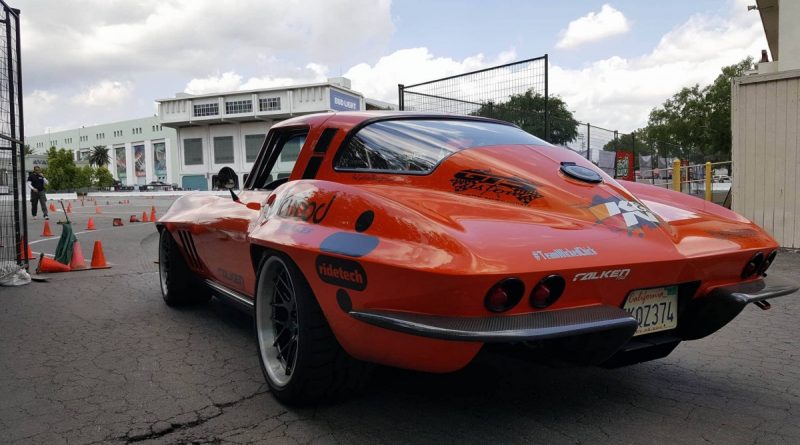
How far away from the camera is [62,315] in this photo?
4793 millimetres

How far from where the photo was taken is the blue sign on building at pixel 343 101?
62.6 m

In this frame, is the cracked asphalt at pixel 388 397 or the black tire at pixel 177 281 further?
the black tire at pixel 177 281

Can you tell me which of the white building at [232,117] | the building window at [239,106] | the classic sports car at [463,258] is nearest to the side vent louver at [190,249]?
the classic sports car at [463,258]

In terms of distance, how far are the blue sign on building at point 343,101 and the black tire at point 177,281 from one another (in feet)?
189

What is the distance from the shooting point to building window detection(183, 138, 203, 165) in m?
74.4

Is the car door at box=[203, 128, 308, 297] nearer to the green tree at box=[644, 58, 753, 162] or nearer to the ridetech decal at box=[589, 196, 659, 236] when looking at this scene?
the ridetech decal at box=[589, 196, 659, 236]

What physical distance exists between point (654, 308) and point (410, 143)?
4.40 ft

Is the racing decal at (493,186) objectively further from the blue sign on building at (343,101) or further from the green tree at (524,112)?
the blue sign on building at (343,101)

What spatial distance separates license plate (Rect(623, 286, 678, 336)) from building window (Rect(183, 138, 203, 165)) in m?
77.0

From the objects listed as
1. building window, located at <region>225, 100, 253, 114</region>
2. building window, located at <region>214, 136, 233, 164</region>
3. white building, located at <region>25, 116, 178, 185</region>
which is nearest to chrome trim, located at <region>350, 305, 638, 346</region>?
building window, located at <region>225, 100, 253, 114</region>

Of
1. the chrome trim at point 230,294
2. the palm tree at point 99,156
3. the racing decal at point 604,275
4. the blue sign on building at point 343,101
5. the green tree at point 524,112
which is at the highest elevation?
the blue sign on building at point 343,101

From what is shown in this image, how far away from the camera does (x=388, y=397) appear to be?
2.84 m

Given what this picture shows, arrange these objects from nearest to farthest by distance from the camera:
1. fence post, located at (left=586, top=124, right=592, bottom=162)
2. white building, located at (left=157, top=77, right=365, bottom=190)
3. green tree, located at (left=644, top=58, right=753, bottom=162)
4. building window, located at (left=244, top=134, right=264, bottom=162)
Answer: fence post, located at (left=586, top=124, right=592, bottom=162), green tree, located at (left=644, top=58, right=753, bottom=162), white building, located at (left=157, top=77, right=365, bottom=190), building window, located at (left=244, top=134, right=264, bottom=162)

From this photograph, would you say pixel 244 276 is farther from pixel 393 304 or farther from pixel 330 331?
pixel 393 304
